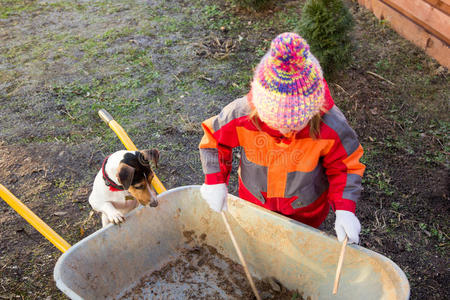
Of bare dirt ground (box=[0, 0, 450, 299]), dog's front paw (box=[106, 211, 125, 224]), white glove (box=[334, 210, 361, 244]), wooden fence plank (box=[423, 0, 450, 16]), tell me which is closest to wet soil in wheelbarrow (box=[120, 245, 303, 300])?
dog's front paw (box=[106, 211, 125, 224])

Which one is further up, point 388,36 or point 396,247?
point 388,36

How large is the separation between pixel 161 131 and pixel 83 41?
264 centimetres

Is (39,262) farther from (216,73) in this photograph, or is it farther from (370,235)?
(216,73)

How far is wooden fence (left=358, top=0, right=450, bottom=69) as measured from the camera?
15.0 ft

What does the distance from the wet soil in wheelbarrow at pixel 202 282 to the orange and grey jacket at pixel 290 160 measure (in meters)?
0.57

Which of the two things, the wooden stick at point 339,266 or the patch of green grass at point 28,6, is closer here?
the wooden stick at point 339,266

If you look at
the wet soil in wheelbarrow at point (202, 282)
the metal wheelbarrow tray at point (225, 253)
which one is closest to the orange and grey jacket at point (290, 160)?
the metal wheelbarrow tray at point (225, 253)

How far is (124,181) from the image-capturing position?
2.32 m

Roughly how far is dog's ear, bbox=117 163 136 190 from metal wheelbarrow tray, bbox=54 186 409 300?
0.24 meters

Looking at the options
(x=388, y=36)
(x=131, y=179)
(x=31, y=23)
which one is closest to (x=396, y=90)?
(x=388, y=36)

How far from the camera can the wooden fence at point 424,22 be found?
4562 millimetres

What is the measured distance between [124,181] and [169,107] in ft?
7.81

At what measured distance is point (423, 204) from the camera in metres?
3.34

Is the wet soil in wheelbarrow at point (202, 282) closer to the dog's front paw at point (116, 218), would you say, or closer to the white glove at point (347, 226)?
the dog's front paw at point (116, 218)
